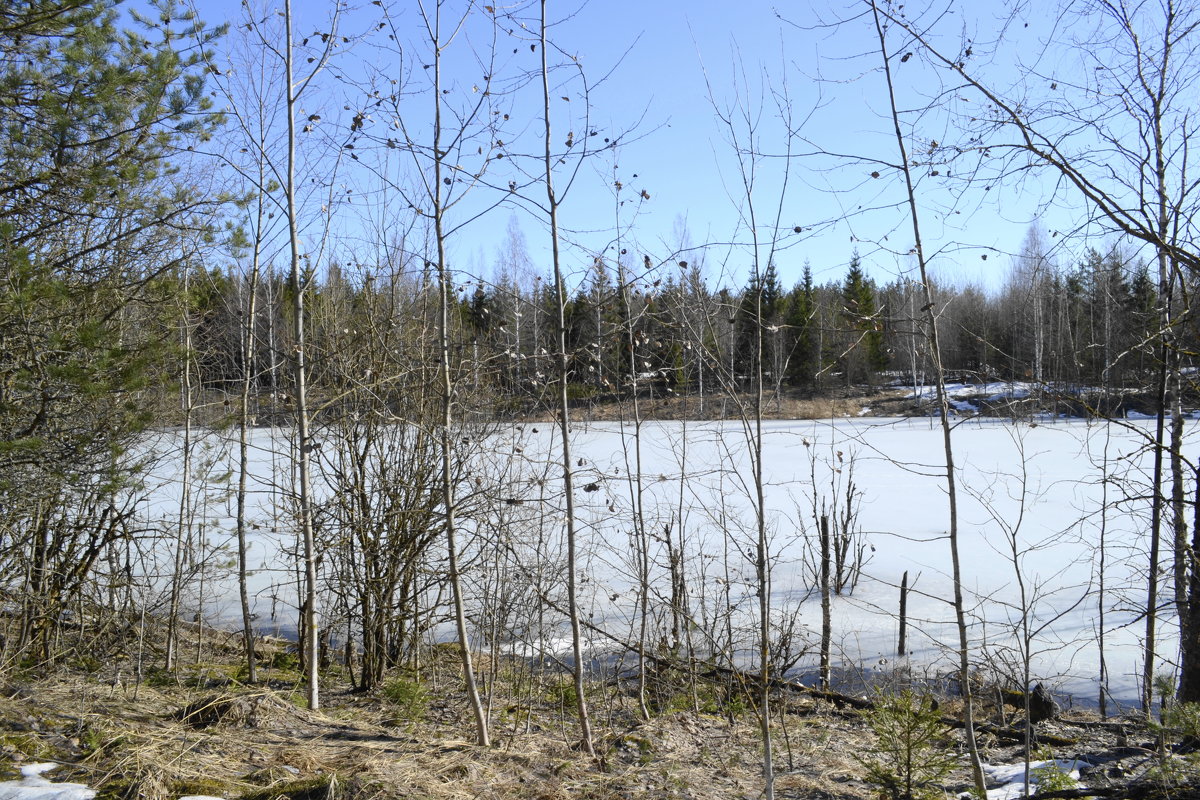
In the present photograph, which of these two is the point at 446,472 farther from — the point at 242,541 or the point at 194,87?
the point at 194,87

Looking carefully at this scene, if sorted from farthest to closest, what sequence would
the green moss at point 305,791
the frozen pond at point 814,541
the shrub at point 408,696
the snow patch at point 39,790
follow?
the frozen pond at point 814,541 < the shrub at point 408,696 < the green moss at point 305,791 < the snow patch at point 39,790

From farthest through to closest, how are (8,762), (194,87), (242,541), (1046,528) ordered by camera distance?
(1046,528)
(242,541)
(194,87)
(8,762)

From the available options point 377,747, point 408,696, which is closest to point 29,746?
point 377,747

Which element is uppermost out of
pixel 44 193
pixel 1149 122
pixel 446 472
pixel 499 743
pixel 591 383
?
pixel 1149 122

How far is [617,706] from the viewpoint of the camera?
20.9 ft

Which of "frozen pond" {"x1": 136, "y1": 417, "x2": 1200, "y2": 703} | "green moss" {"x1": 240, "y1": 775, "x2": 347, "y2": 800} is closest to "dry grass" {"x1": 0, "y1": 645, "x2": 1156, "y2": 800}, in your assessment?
"green moss" {"x1": 240, "y1": 775, "x2": 347, "y2": 800}

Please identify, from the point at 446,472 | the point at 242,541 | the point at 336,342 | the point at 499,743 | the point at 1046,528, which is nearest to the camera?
the point at 446,472

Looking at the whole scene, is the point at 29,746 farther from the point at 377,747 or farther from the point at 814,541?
the point at 814,541

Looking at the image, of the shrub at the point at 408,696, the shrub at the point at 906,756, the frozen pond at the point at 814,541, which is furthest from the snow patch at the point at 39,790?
the shrub at the point at 906,756

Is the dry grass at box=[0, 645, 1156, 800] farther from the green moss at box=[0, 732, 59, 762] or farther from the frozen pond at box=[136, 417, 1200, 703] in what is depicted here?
the frozen pond at box=[136, 417, 1200, 703]

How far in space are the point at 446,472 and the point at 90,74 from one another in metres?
3.35

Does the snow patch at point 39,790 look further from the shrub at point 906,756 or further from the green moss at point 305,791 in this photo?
the shrub at point 906,756

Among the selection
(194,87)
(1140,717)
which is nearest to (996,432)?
(1140,717)

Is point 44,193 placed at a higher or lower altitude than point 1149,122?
lower
